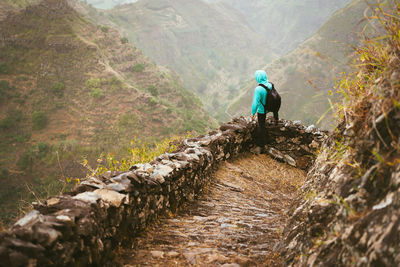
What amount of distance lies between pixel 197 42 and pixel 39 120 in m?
108

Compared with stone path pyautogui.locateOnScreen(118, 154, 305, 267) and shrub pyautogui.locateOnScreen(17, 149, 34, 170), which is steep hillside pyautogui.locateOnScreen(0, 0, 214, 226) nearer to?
shrub pyautogui.locateOnScreen(17, 149, 34, 170)

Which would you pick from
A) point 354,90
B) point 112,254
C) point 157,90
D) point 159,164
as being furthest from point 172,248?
point 157,90

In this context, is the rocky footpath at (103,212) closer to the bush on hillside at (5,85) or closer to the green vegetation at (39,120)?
the green vegetation at (39,120)

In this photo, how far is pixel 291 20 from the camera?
584ft

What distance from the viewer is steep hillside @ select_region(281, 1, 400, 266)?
53.6 inches

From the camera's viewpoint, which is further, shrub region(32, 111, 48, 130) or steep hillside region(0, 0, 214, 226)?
shrub region(32, 111, 48, 130)

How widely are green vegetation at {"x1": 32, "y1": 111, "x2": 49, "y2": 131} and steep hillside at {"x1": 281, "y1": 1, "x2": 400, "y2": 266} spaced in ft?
108

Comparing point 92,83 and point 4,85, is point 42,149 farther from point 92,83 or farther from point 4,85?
point 92,83

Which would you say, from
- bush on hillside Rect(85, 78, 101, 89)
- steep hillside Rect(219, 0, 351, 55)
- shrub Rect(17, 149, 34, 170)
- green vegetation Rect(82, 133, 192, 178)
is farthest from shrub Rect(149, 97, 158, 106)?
steep hillside Rect(219, 0, 351, 55)

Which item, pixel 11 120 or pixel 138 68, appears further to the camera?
pixel 138 68

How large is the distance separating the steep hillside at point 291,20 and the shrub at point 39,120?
497 ft

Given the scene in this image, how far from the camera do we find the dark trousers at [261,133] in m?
6.63

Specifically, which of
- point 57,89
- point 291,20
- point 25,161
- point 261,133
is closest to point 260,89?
point 261,133

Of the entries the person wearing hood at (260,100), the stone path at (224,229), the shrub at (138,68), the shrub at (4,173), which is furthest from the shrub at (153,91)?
the stone path at (224,229)
